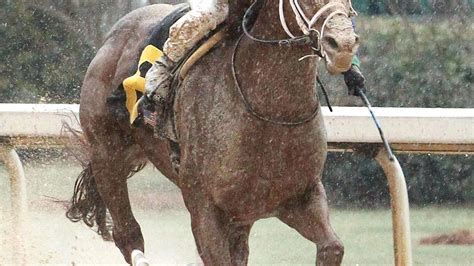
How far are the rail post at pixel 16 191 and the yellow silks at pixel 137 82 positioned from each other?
1029mm

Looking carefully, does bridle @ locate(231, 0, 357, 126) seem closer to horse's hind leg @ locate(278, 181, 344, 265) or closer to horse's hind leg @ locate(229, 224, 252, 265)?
horse's hind leg @ locate(278, 181, 344, 265)

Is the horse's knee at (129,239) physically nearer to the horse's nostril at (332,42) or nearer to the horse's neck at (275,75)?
the horse's neck at (275,75)

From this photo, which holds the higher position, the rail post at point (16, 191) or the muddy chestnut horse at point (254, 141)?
the muddy chestnut horse at point (254, 141)

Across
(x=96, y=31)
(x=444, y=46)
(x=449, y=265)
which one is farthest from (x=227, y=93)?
(x=96, y=31)

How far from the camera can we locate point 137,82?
6.30m

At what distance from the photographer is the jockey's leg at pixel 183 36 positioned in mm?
5703

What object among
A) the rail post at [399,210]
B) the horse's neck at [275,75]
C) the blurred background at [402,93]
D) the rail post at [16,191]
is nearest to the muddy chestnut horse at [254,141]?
the horse's neck at [275,75]

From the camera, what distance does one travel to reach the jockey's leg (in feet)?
18.7

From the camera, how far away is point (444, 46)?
1152 cm

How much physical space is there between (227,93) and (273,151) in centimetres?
30

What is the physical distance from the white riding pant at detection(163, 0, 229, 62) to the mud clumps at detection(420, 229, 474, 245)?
5.22 m

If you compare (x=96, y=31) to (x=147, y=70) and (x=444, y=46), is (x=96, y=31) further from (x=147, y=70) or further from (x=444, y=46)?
(x=147, y=70)

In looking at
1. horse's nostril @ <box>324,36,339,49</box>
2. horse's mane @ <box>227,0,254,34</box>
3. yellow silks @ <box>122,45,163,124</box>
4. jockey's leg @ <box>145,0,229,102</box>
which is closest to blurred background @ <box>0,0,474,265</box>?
yellow silks @ <box>122,45,163,124</box>

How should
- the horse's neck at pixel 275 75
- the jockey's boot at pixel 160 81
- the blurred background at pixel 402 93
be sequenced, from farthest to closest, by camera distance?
the blurred background at pixel 402 93, the jockey's boot at pixel 160 81, the horse's neck at pixel 275 75
